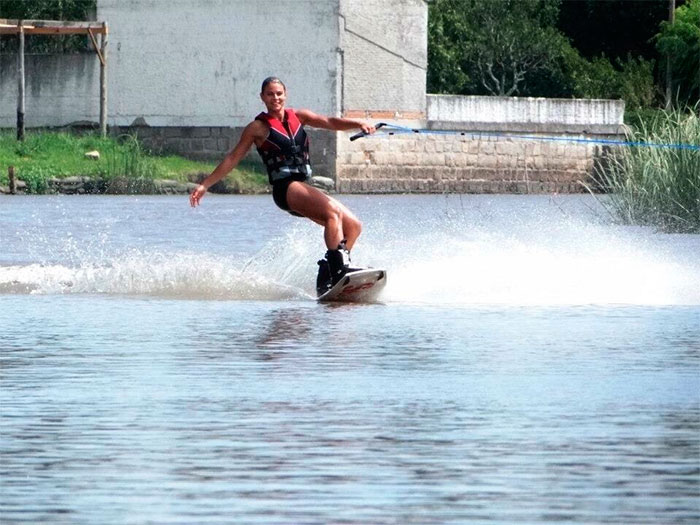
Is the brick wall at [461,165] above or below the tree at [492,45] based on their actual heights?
below

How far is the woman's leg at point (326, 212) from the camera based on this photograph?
1388 cm

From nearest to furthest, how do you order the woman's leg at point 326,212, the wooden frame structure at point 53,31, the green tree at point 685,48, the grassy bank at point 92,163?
the woman's leg at point 326,212
the grassy bank at point 92,163
the wooden frame structure at point 53,31
the green tree at point 685,48

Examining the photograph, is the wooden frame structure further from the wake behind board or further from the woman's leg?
the wake behind board

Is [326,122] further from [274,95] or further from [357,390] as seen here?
[357,390]

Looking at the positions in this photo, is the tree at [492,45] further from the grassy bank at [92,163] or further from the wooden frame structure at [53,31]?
the grassy bank at [92,163]

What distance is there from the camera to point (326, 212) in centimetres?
1395

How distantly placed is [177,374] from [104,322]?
295 cm

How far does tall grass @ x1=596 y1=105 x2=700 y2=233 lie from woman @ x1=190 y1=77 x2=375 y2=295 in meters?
8.90

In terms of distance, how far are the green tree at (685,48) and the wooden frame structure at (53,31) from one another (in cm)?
1831

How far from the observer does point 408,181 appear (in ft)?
156

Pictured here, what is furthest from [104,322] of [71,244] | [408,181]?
[408,181]

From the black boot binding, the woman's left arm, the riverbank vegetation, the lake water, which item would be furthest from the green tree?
the black boot binding

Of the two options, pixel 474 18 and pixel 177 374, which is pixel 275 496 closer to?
pixel 177 374

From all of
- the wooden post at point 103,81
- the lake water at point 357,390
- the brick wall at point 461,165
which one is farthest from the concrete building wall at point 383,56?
the lake water at point 357,390
